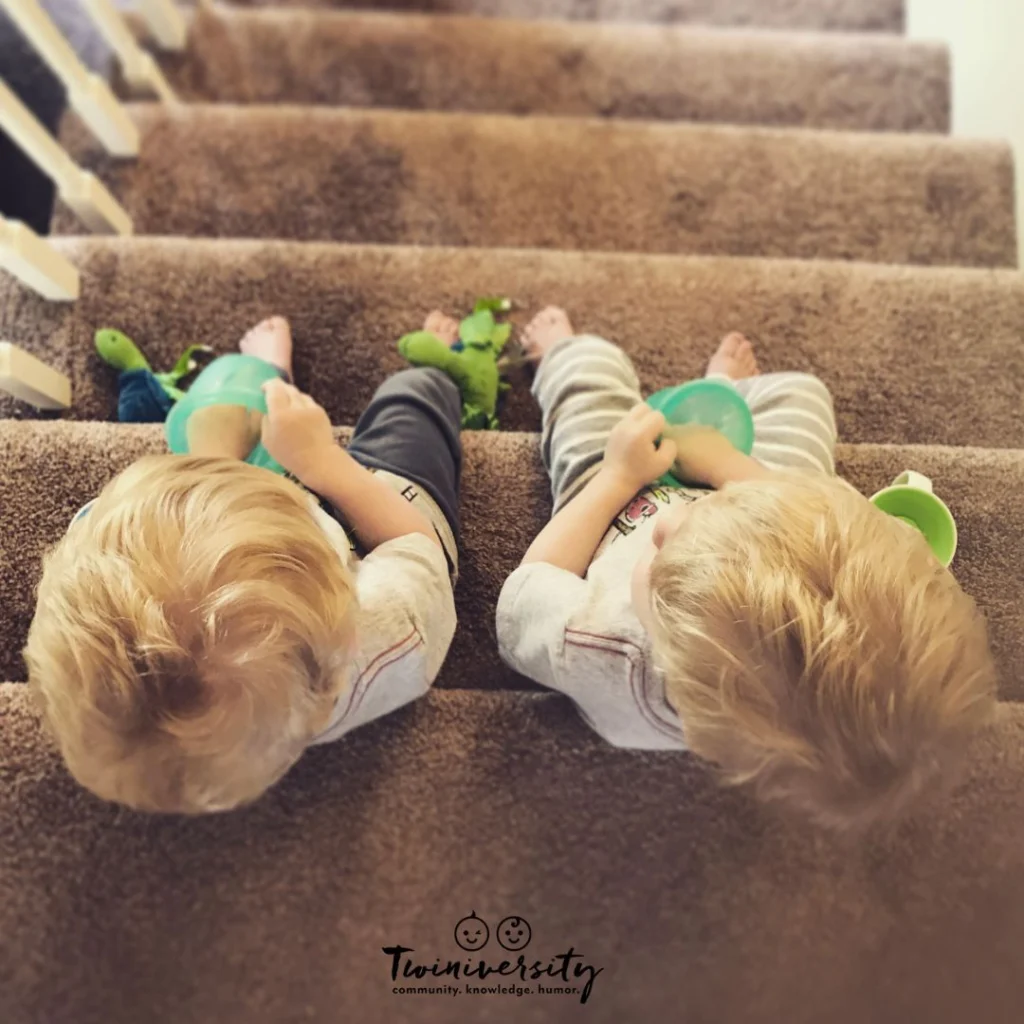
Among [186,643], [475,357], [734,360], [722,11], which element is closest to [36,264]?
[475,357]

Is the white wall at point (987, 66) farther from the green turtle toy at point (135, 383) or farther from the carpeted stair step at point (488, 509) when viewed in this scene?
the green turtle toy at point (135, 383)

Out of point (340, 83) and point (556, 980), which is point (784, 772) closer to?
point (556, 980)

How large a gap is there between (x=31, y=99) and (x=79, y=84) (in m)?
0.58

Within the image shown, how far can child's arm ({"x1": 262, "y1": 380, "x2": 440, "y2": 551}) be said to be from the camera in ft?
2.76

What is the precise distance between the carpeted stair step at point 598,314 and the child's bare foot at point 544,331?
A: 26 millimetres

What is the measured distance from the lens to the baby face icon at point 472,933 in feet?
2.40

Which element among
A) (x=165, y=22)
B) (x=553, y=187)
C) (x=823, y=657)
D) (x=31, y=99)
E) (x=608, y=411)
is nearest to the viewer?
(x=823, y=657)

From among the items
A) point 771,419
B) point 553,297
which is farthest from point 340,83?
point 771,419

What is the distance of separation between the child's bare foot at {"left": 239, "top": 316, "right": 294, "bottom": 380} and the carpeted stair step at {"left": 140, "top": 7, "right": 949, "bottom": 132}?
23.5 inches

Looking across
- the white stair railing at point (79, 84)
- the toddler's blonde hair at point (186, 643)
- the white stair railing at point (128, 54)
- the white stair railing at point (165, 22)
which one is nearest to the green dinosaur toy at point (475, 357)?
the toddler's blonde hair at point (186, 643)

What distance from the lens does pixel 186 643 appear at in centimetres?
62

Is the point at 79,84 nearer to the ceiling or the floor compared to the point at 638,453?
nearer to the ceiling

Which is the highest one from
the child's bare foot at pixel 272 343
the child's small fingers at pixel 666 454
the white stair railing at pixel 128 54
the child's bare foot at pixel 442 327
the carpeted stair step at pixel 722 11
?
the white stair railing at pixel 128 54

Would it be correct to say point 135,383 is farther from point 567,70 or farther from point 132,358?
point 567,70
